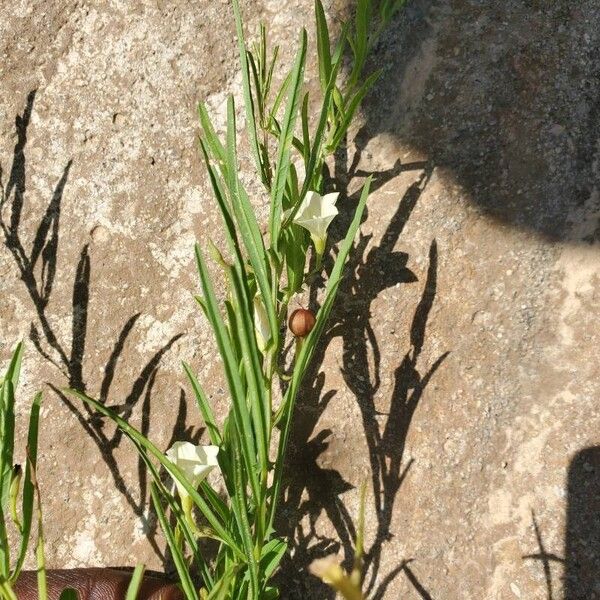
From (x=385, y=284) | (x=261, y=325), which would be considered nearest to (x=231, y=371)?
(x=261, y=325)

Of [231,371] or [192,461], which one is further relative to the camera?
[192,461]

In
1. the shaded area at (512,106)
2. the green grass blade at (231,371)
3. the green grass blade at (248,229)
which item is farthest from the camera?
the shaded area at (512,106)

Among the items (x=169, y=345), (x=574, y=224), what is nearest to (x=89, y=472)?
(x=169, y=345)

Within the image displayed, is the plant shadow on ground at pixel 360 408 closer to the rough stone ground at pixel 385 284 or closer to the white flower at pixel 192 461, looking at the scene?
the rough stone ground at pixel 385 284

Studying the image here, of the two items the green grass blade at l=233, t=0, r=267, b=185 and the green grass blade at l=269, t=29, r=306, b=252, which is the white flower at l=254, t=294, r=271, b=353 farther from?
the green grass blade at l=233, t=0, r=267, b=185

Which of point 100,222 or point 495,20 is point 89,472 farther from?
point 495,20

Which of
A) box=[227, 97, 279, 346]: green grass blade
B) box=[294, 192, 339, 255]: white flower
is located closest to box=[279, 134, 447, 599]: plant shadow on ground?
box=[294, 192, 339, 255]: white flower

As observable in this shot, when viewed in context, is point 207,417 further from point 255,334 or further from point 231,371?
point 231,371

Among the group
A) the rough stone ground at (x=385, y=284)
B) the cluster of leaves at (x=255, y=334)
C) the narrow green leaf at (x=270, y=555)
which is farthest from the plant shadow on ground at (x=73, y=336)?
the narrow green leaf at (x=270, y=555)
